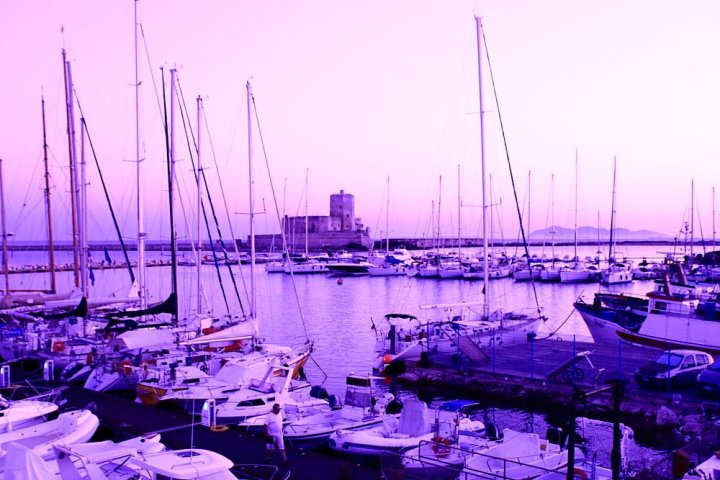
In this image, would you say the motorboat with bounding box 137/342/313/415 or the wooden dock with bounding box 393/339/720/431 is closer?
the motorboat with bounding box 137/342/313/415

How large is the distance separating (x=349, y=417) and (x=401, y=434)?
80.5 inches

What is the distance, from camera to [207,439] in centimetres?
1467

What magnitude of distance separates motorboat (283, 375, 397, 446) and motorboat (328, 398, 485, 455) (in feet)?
2.42

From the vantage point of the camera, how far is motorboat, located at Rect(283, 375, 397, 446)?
15.9m

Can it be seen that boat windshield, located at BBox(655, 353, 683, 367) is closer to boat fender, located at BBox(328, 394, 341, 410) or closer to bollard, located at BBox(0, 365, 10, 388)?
boat fender, located at BBox(328, 394, 341, 410)

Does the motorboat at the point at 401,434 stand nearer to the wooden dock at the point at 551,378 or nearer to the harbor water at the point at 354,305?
the harbor water at the point at 354,305

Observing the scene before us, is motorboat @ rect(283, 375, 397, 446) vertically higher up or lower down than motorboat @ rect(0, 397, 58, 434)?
lower down

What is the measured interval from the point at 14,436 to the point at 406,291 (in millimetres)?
58092

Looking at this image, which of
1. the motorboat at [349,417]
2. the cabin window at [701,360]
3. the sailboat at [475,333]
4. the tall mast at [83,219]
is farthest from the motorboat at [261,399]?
the tall mast at [83,219]

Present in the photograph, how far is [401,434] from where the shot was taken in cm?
1503

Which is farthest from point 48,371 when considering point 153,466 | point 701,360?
point 701,360

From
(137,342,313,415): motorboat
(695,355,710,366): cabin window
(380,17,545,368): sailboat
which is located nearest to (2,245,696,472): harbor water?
(380,17,545,368): sailboat

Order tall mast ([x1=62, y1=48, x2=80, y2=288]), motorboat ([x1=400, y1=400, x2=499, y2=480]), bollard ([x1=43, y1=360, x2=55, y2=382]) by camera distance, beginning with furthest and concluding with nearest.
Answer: tall mast ([x1=62, y1=48, x2=80, y2=288])
bollard ([x1=43, y1=360, x2=55, y2=382])
motorboat ([x1=400, y1=400, x2=499, y2=480])

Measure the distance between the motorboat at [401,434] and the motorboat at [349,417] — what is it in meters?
0.74
